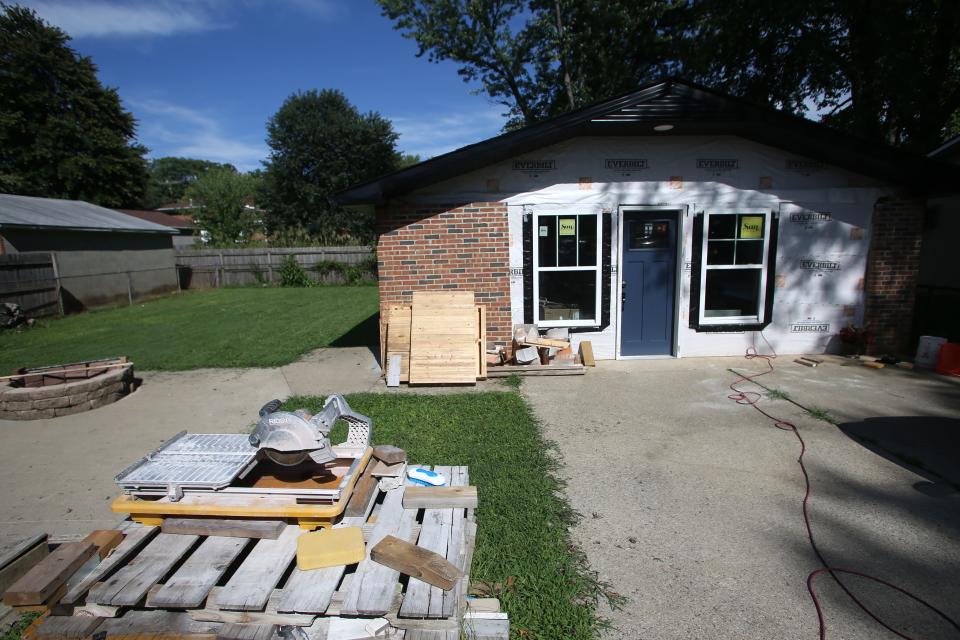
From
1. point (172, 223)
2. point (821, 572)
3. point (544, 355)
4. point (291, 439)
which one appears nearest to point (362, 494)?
point (291, 439)

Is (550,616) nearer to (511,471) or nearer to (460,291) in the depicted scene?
(511,471)

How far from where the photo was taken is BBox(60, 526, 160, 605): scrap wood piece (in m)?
2.28

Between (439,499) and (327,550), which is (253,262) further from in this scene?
(327,550)

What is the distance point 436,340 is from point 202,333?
6859 mm

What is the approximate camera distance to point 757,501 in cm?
376

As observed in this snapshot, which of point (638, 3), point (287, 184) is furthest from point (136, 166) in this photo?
point (638, 3)

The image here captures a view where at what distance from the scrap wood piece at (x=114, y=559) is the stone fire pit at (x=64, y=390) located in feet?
15.5

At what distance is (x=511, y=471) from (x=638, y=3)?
21848 mm

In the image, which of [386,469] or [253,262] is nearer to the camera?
[386,469]

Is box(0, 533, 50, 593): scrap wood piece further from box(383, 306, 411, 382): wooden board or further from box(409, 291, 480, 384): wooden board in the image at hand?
box(383, 306, 411, 382): wooden board

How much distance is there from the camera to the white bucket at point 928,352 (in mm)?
6957

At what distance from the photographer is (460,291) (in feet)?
24.8

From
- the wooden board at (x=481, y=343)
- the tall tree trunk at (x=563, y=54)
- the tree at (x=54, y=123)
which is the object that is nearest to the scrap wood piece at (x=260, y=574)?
the wooden board at (x=481, y=343)

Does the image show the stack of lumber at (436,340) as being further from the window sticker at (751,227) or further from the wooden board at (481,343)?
the window sticker at (751,227)
